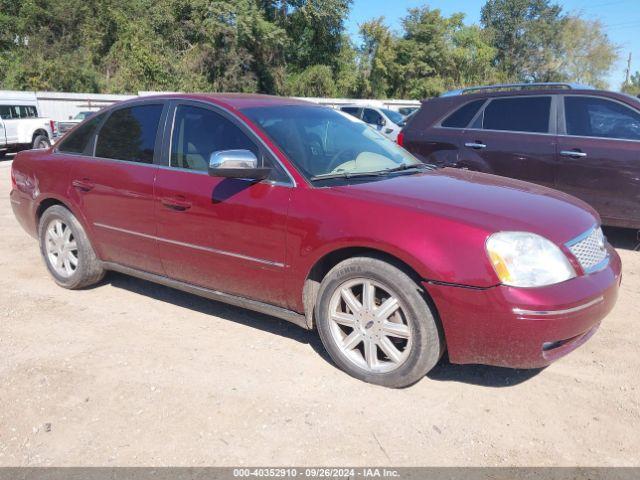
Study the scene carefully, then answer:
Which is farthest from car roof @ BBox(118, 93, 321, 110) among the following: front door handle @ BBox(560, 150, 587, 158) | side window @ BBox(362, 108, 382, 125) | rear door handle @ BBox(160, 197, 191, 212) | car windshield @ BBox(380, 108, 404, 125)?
car windshield @ BBox(380, 108, 404, 125)

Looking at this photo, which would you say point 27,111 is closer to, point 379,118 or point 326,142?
point 379,118

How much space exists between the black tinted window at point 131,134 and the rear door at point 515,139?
390cm

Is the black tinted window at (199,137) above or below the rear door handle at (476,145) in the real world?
above

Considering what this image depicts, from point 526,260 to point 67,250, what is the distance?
3.77m

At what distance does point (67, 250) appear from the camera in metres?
4.97

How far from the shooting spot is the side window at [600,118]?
6.11 m

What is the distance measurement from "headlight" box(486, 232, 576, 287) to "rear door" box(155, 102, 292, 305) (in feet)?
4.15

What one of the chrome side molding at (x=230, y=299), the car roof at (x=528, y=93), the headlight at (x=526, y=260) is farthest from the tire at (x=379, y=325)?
the car roof at (x=528, y=93)

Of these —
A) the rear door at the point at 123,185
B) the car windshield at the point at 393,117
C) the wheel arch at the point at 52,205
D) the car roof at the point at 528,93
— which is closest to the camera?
the rear door at the point at 123,185

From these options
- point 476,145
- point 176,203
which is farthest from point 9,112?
point 176,203

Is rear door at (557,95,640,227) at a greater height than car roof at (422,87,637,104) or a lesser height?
lesser

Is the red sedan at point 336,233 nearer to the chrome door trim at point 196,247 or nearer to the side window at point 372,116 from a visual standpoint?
the chrome door trim at point 196,247

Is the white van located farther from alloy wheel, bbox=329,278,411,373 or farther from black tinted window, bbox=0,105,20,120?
alloy wheel, bbox=329,278,411,373

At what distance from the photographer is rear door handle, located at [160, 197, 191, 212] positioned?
3967mm
